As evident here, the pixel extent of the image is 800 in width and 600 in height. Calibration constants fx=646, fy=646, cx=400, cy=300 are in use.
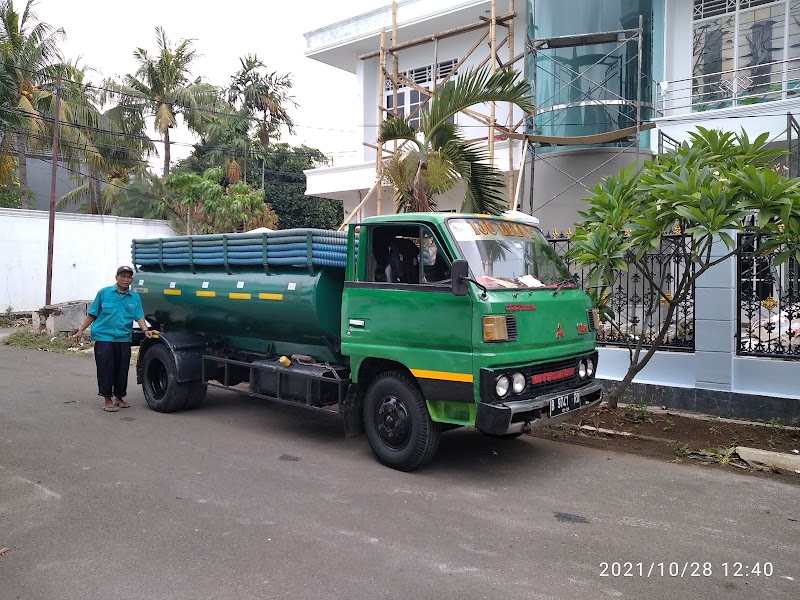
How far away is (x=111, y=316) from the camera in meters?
8.19

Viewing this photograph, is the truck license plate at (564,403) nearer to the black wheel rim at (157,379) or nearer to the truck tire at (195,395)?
the truck tire at (195,395)

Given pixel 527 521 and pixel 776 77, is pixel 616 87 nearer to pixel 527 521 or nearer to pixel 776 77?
pixel 776 77

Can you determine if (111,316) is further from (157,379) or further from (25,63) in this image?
(25,63)

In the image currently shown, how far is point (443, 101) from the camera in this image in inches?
352

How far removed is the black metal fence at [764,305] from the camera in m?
7.36

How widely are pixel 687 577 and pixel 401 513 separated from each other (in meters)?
1.96

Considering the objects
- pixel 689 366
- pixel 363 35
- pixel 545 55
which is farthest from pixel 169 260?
pixel 363 35

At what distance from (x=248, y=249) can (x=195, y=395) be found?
2.33m

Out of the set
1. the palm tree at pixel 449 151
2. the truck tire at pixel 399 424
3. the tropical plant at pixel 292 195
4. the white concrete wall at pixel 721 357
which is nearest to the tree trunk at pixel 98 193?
the tropical plant at pixel 292 195

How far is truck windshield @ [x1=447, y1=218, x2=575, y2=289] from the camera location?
5.57 m

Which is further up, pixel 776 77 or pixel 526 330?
pixel 776 77

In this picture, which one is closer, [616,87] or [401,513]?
[401,513]

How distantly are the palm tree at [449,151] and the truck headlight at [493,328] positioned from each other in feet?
13.3

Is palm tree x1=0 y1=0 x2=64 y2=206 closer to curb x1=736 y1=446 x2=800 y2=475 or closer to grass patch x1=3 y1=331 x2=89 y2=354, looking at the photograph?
grass patch x1=3 y1=331 x2=89 y2=354
